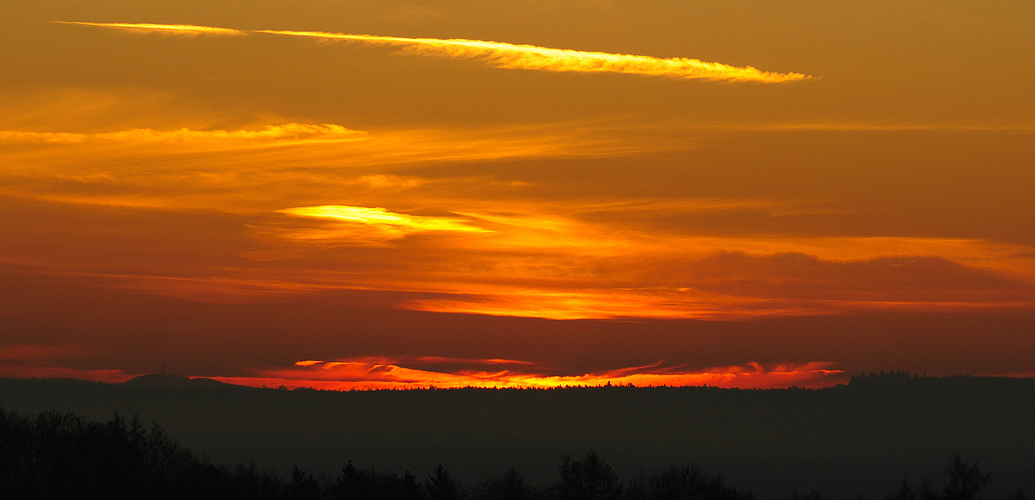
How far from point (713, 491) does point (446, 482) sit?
26482mm

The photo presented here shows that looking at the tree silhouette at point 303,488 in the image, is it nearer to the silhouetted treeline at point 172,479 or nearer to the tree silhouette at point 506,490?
the silhouetted treeline at point 172,479

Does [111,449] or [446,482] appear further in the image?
[446,482]

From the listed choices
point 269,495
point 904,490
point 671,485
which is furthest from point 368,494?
point 904,490

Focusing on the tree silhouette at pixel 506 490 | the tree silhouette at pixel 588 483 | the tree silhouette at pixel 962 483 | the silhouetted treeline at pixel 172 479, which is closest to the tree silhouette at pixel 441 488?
the silhouetted treeline at pixel 172 479

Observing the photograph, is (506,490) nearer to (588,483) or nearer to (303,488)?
(588,483)

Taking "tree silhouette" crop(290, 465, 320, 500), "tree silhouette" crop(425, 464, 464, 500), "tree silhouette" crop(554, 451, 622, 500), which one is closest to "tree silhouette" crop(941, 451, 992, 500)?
"tree silhouette" crop(554, 451, 622, 500)

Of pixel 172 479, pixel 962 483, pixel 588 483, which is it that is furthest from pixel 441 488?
pixel 962 483

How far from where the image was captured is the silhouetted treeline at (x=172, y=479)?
8238 centimetres

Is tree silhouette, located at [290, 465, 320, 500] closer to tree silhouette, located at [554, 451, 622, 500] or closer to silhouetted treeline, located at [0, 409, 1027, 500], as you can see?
silhouetted treeline, located at [0, 409, 1027, 500]

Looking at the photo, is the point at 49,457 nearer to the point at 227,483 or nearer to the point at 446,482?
the point at 227,483

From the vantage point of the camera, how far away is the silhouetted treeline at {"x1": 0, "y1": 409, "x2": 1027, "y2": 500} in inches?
3243

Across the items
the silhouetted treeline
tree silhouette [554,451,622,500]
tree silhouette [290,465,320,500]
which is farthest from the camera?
tree silhouette [554,451,622,500]

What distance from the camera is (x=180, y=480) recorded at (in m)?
85.8

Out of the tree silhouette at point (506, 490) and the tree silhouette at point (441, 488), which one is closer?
the tree silhouette at point (441, 488)
